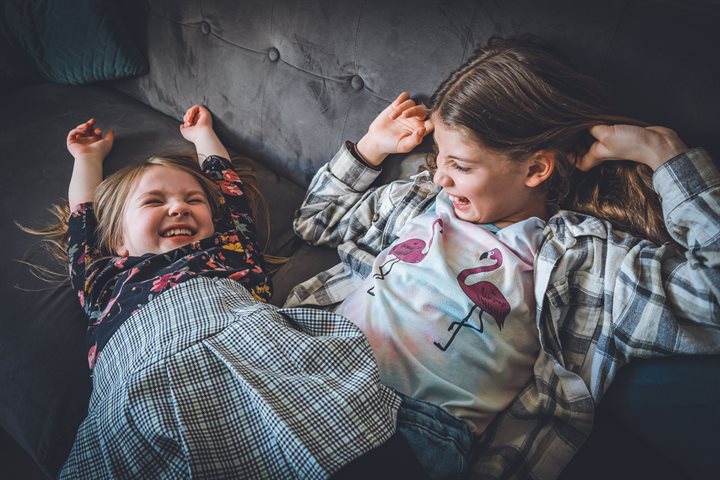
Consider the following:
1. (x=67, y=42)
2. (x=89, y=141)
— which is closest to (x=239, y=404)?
(x=89, y=141)

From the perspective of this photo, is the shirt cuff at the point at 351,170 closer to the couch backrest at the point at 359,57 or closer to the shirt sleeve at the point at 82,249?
the couch backrest at the point at 359,57

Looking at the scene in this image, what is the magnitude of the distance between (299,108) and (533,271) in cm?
68

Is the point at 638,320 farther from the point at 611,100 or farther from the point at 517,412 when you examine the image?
the point at 611,100

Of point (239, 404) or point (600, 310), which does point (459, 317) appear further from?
point (239, 404)

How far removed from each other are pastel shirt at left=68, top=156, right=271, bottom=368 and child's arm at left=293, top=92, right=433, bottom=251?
16 centimetres

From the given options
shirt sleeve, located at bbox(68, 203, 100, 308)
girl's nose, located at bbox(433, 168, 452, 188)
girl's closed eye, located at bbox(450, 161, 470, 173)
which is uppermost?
girl's closed eye, located at bbox(450, 161, 470, 173)

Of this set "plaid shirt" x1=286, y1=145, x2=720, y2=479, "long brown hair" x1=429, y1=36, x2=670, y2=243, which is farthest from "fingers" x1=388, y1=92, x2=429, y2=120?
"plaid shirt" x1=286, y1=145, x2=720, y2=479

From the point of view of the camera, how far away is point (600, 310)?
784 mm

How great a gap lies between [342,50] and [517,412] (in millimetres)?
831

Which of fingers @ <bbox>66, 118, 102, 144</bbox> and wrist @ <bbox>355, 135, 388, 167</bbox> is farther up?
wrist @ <bbox>355, 135, 388, 167</bbox>

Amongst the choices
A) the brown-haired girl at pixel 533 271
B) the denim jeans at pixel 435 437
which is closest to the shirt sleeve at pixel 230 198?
the brown-haired girl at pixel 533 271

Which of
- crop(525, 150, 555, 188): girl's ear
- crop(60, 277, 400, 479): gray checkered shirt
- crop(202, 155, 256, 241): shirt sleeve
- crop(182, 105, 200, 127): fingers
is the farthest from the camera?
crop(182, 105, 200, 127): fingers

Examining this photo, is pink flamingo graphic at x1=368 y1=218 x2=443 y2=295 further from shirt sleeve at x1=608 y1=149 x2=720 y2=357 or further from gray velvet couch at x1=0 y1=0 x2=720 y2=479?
shirt sleeve at x1=608 y1=149 x2=720 y2=357

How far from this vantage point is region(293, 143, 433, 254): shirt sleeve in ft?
3.29
